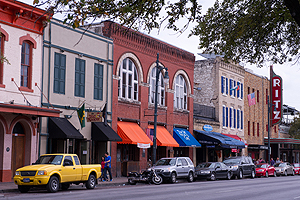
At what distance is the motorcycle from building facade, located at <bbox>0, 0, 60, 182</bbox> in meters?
5.55

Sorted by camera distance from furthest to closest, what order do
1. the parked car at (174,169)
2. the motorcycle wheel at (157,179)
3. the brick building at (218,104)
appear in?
the brick building at (218,104) → the parked car at (174,169) → the motorcycle wheel at (157,179)

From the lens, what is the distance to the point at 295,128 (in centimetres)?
6500

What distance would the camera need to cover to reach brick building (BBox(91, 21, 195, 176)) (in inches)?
1219

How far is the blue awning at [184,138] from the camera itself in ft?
121

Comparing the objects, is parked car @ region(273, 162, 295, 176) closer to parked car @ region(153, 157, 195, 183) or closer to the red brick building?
the red brick building

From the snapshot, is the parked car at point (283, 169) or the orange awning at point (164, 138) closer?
the orange awning at point (164, 138)

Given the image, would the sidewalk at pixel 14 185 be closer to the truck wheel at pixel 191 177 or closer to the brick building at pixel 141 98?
the brick building at pixel 141 98

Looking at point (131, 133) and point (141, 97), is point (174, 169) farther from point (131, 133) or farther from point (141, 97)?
point (141, 97)

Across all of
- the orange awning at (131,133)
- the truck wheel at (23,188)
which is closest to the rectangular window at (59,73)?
the orange awning at (131,133)

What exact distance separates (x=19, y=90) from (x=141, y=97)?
11.9 metres

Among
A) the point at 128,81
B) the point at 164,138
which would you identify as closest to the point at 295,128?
the point at 164,138

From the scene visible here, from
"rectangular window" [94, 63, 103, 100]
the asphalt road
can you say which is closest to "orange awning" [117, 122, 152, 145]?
"rectangular window" [94, 63, 103, 100]

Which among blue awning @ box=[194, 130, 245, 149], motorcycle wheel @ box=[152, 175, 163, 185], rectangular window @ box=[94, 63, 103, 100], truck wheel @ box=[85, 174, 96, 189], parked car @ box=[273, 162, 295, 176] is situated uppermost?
rectangular window @ box=[94, 63, 103, 100]

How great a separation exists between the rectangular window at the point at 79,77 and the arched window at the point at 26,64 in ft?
13.3
